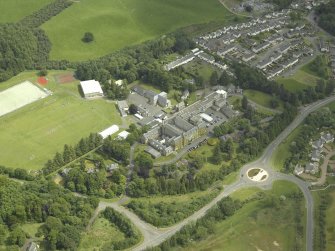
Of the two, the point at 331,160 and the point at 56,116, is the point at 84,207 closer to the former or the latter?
the point at 56,116

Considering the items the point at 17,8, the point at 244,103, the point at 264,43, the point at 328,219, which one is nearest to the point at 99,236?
the point at 328,219

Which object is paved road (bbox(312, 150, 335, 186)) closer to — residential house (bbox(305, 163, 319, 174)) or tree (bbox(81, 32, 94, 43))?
residential house (bbox(305, 163, 319, 174))

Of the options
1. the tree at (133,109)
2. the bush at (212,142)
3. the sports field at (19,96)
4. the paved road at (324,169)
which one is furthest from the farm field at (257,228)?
the sports field at (19,96)

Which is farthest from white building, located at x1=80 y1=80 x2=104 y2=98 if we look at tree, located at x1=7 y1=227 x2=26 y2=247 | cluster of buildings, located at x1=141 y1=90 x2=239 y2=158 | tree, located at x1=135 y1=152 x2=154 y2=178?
tree, located at x1=7 y1=227 x2=26 y2=247

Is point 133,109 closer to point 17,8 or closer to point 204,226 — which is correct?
point 204,226

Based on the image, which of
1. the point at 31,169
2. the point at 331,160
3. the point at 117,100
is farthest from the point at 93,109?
the point at 331,160

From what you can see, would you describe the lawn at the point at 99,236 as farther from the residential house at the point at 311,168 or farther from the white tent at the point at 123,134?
the residential house at the point at 311,168
